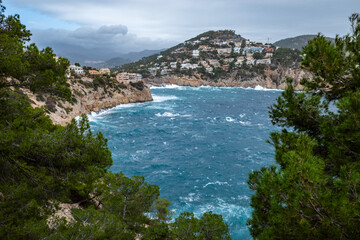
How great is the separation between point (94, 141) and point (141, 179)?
246 inches

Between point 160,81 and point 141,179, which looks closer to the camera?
point 141,179

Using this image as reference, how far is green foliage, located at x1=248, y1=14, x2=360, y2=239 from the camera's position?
4062 millimetres

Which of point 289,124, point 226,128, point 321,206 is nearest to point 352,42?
point 289,124

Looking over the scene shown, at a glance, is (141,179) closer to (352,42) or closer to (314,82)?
(314,82)

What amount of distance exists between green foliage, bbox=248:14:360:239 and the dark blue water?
502 inches

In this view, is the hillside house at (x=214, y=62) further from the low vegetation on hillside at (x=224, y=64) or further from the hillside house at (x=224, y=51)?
A: the hillside house at (x=224, y=51)

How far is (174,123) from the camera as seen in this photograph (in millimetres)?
48781

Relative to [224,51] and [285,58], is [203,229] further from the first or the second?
[224,51]

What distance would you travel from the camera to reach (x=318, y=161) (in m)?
4.77

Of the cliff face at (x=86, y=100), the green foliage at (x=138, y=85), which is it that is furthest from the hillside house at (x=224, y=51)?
the green foliage at (x=138, y=85)

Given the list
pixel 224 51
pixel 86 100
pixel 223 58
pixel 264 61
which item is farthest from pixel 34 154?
pixel 224 51

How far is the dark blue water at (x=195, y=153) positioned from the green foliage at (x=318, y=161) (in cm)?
1274

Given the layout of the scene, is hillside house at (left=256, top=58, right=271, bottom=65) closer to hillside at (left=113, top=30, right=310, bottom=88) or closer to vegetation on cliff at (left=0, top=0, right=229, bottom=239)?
hillside at (left=113, top=30, right=310, bottom=88)

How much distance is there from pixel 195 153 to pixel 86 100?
32453mm
